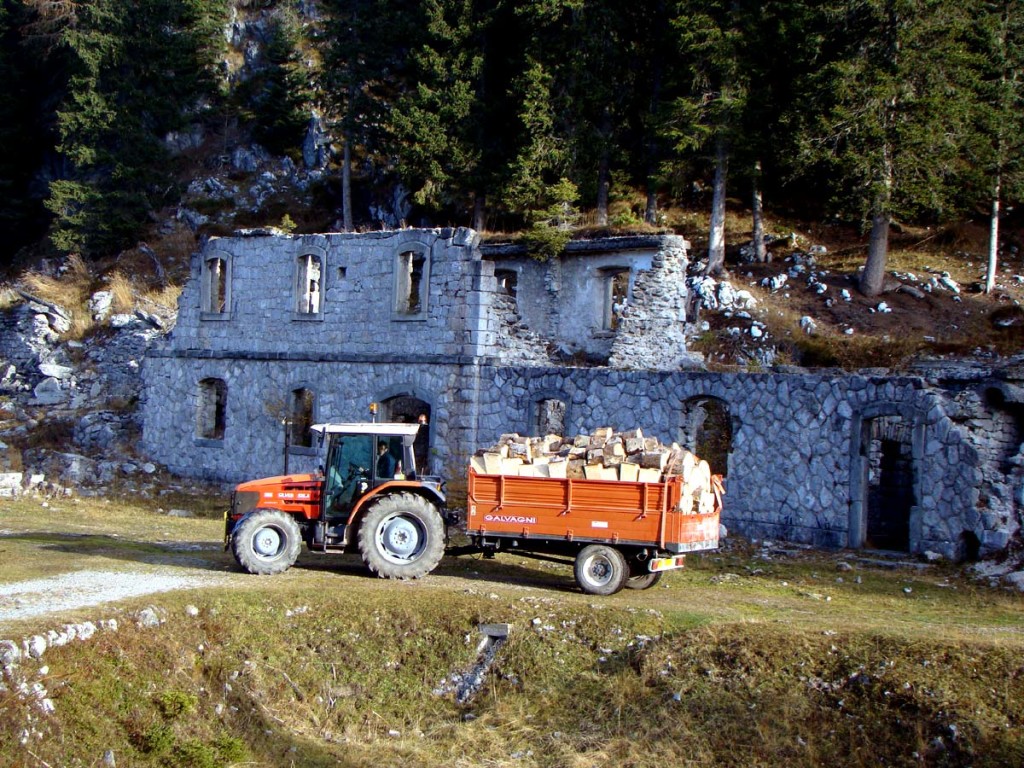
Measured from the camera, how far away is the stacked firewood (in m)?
12.9

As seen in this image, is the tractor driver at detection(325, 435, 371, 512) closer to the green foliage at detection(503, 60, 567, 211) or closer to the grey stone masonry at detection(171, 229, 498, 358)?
the grey stone masonry at detection(171, 229, 498, 358)

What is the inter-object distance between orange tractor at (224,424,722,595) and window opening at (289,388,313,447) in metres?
9.35

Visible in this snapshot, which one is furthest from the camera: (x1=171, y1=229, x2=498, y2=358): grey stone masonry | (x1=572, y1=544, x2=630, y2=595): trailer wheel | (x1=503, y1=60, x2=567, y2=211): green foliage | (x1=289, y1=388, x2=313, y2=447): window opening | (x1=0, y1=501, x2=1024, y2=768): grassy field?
(x1=503, y1=60, x2=567, y2=211): green foliage

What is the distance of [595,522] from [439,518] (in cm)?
216

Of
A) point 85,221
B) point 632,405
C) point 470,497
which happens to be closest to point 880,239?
point 632,405

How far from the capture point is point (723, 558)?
53.9ft

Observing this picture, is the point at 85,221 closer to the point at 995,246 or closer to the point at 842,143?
the point at 842,143

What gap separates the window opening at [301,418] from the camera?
23578 mm

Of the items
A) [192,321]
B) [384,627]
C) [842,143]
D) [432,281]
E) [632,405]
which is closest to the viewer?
[384,627]

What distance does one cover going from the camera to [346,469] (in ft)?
45.5

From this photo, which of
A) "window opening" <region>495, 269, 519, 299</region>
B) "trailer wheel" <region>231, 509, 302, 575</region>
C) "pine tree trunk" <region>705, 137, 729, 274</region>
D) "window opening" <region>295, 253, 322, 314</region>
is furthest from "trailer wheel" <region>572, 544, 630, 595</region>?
"pine tree trunk" <region>705, 137, 729, 274</region>

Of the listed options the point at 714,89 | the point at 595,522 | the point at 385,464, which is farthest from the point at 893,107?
the point at 385,464

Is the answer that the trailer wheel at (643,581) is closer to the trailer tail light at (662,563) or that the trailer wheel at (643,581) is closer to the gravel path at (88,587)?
the trailer tail light at (662,563)

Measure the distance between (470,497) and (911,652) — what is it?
18.1 ft
